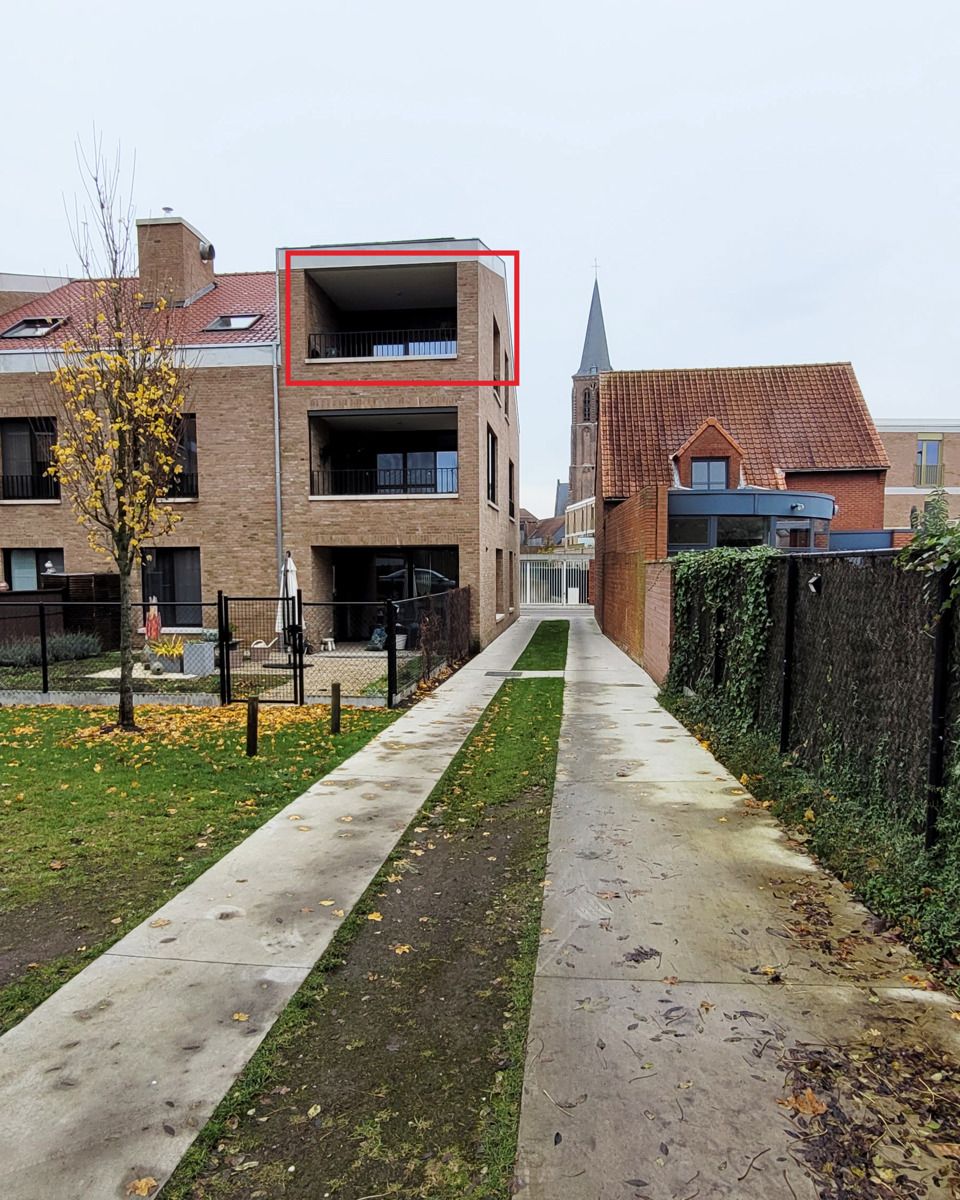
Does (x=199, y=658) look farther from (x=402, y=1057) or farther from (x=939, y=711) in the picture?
(x=939, y=711)

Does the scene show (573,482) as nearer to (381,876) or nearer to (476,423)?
(476,423)

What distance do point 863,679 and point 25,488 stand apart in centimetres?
1919

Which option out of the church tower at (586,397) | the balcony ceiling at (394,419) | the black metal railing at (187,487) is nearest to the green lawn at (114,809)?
the black metal railing at (187,487)

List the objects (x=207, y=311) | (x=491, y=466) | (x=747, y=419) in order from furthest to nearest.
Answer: (x=747, y=419) < (x=491, y=466) < (x=207, y=311)

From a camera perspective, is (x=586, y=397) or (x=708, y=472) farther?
(x=586, y=397)

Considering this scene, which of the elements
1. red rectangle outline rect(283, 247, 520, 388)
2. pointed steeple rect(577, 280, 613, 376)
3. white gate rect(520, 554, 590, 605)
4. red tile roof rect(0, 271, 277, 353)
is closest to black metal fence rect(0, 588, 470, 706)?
red rectangle outline rect(283, 247, 520, 388)

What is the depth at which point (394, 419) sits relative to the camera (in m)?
18.0

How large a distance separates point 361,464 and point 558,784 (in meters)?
14.7

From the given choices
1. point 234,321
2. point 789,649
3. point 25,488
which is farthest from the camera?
point 234,321

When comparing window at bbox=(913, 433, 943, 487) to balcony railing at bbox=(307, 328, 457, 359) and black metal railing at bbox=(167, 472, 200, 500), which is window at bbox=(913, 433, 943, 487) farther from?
black metal railing at bbox=(167, 472, 200, 500)

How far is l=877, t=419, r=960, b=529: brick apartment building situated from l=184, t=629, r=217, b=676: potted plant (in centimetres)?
3896

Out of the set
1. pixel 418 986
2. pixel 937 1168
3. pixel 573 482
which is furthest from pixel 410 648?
pixel 573 482

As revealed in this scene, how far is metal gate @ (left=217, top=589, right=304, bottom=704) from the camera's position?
35.2 ft

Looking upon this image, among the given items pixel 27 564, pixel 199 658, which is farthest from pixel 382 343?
pixel 27 564
